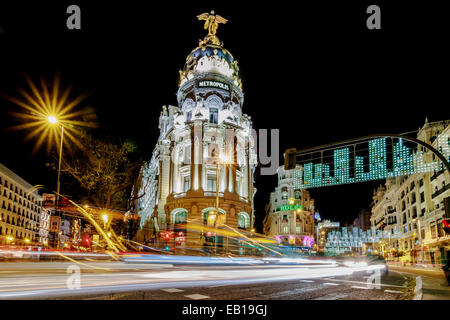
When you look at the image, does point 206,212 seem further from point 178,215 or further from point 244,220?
point 244,220

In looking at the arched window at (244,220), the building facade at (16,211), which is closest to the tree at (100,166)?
the arched window at (244,220)

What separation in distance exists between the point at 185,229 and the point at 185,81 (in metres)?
22.1

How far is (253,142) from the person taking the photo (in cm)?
5356

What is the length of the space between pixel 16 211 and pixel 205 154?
155 ft

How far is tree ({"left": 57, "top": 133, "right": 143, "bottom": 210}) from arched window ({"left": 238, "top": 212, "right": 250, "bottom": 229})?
2336cm

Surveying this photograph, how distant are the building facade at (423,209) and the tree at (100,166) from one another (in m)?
25.0

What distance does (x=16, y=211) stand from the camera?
225 feet

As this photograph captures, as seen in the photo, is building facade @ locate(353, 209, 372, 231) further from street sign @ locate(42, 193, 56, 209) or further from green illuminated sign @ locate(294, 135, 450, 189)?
street sign @ locate(42, 193, 56, 209)

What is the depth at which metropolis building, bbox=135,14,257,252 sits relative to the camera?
4394 cm

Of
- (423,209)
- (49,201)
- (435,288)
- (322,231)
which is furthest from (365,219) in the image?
(435,288)

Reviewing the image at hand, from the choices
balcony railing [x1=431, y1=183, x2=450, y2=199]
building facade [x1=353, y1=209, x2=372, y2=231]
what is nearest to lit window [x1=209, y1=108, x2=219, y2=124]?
balcony railing [x1=431, y1=183, x2=450, y2=199]

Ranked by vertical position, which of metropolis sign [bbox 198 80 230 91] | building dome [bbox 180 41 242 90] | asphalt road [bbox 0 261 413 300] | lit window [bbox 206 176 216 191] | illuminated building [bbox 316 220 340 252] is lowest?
illuminated building [bbox 316 220 340 252]

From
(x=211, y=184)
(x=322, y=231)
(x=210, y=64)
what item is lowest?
(x=322, y=231)

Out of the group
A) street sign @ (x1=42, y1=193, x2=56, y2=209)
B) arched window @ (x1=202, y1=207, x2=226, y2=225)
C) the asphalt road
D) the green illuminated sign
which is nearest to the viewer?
the asphalt road
